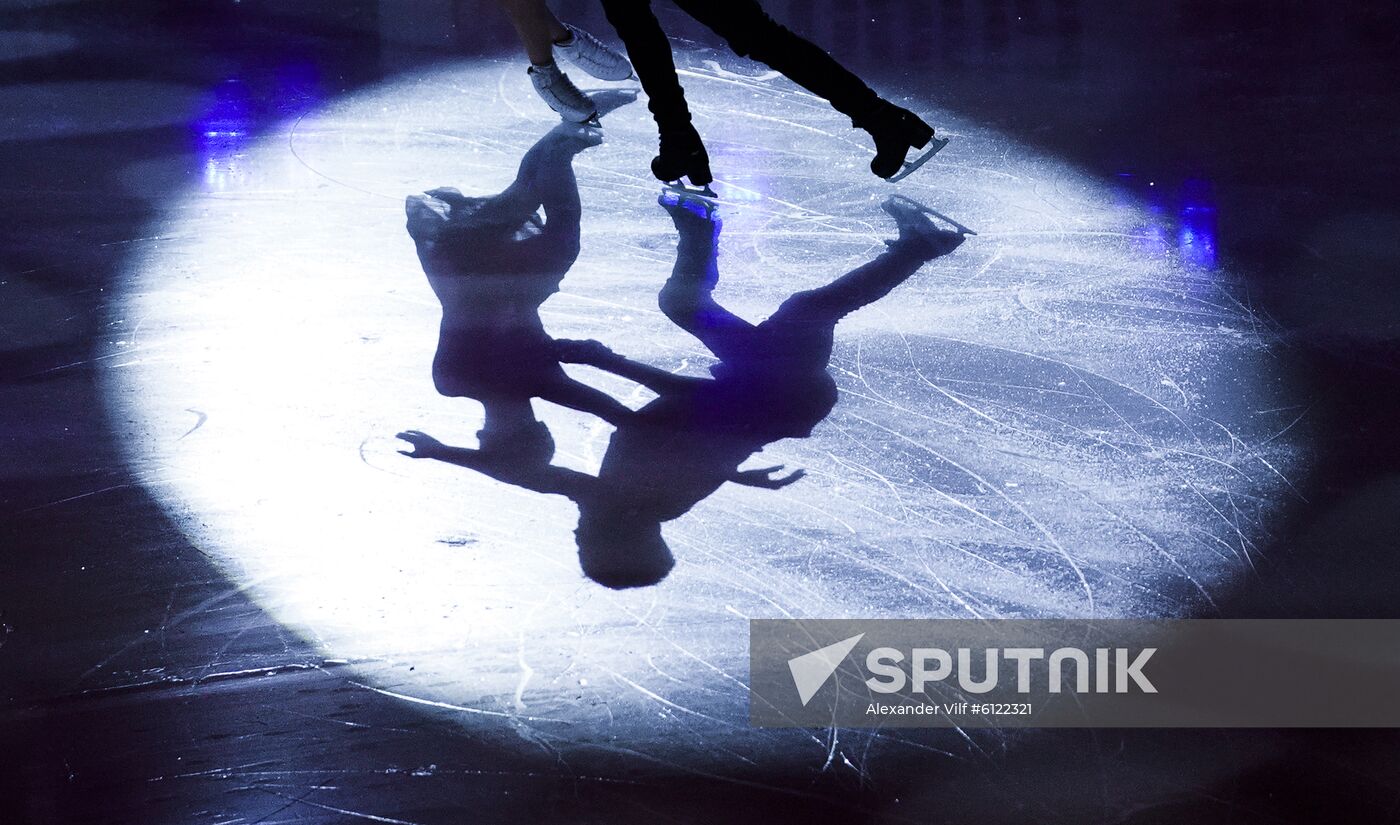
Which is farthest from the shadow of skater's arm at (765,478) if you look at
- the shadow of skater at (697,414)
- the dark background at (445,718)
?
the dark background at (445,718)

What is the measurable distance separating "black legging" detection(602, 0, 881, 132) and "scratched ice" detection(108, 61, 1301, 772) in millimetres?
243

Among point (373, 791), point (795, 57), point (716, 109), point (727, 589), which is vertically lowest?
point (373, 791)

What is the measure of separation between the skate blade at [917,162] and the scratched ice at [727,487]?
0.04 m

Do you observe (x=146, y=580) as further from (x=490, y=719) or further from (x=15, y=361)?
(x=15, y=361)

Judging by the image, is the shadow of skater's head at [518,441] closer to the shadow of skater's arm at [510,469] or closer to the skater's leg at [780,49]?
the shadow of skater's arm at [510,469]

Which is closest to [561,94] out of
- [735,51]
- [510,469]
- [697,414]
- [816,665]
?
[735,51]

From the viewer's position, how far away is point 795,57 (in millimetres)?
3459

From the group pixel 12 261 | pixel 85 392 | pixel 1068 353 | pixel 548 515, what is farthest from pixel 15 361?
pixel 1068 353

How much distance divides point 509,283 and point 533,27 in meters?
1.11

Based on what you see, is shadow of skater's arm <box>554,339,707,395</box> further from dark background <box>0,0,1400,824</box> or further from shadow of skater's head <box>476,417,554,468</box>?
dark background <box>0,0,1400,824</box>

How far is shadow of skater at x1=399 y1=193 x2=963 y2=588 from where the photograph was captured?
2.38 meters

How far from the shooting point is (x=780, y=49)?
3.44 meters

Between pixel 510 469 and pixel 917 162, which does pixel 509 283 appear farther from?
pixel 917 162

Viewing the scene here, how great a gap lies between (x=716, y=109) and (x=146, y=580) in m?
2.44
